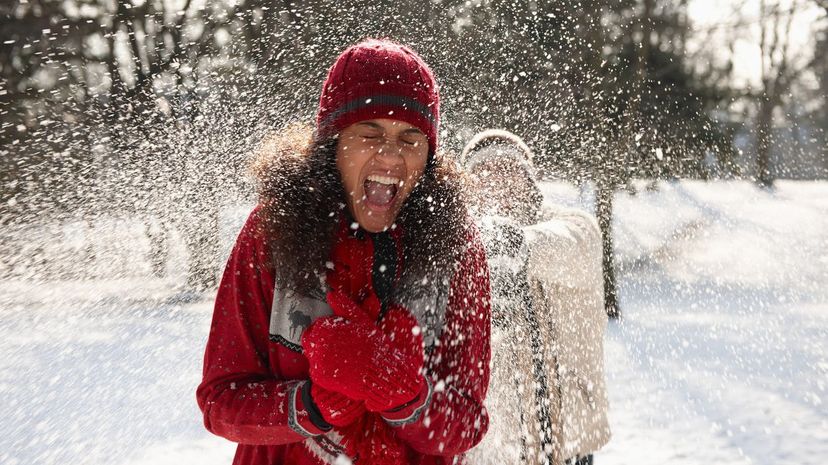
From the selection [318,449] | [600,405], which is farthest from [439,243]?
[600,405]

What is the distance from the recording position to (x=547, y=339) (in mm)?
2342

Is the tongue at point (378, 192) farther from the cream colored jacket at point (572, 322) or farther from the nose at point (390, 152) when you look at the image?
the cream colored jacket at point (572, 322)

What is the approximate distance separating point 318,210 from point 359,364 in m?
0.33

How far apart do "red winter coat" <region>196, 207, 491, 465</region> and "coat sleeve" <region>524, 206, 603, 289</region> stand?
3.72 ft

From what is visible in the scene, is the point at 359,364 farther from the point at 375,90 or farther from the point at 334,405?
the point at 375,90

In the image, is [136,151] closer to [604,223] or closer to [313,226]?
[604,223]

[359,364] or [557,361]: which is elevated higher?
[359,364]

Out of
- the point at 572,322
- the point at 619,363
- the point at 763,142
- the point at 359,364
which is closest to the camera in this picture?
the point at 359,364

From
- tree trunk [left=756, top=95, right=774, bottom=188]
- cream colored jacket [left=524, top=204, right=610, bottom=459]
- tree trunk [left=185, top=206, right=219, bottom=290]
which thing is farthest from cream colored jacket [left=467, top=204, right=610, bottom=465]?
tree trunk [left=756, top=95, right=774, bottom=188]

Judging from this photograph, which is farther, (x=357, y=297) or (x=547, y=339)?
(x=547, y=339)

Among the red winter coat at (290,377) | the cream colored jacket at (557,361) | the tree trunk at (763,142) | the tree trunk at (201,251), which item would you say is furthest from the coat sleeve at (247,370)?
the tree trunk at (763,142)

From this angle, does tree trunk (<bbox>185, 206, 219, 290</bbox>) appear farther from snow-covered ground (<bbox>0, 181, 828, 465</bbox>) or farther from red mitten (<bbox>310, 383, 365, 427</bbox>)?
red mitten (<bbox>310, 383, 365, 427</bbox>)

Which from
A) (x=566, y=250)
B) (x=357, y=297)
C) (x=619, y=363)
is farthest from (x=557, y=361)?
(x=619, y=363)

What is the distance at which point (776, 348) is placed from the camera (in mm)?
6285
